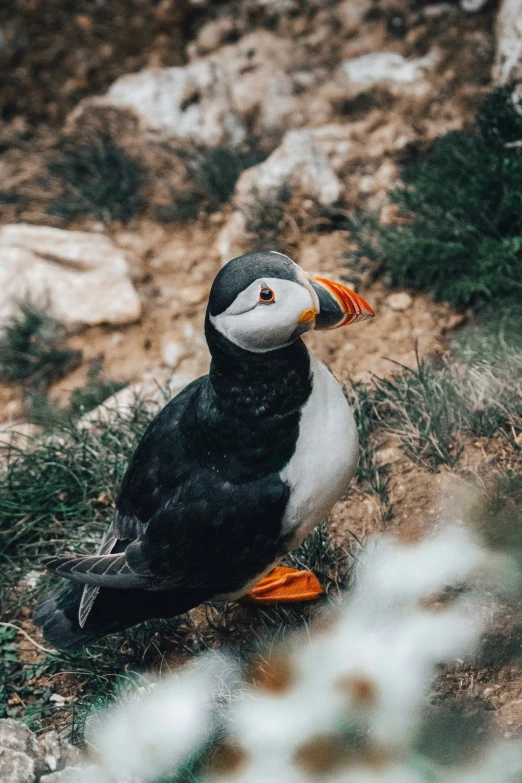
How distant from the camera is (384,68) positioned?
490 centimetres

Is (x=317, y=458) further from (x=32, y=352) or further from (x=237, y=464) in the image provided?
(x=32, y=352)

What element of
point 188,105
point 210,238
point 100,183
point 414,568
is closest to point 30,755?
point 414,568

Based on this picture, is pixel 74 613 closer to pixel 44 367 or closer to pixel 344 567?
pixel 344 567

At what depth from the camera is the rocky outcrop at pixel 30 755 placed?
2.39m

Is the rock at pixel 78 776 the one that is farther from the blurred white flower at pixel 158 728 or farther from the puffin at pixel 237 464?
the puffin at pixel 237 464

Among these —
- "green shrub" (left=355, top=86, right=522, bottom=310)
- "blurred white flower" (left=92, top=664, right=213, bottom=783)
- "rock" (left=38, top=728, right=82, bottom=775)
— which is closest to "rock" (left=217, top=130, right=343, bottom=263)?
"green shrub" (left=355, top=86, right=522, bottom=310)

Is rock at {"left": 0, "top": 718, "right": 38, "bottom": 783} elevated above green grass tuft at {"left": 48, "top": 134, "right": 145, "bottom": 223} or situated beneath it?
situated beneath

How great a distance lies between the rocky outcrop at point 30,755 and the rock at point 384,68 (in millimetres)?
3990

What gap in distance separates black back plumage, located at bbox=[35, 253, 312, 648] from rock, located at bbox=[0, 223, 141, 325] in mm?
1858

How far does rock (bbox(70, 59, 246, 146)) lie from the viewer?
5.00 metres

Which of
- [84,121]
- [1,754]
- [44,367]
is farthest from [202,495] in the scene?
[84,121]

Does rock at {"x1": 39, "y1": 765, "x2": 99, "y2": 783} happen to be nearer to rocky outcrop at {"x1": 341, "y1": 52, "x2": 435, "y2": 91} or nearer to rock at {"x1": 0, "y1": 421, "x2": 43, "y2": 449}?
rock at {"x1": 0, "y1": 421, "x2": 43, "y2": 449}

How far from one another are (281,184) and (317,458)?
2.44 meters

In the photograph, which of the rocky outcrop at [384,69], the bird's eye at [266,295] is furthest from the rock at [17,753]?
the rocky outcrop at [384,69]
